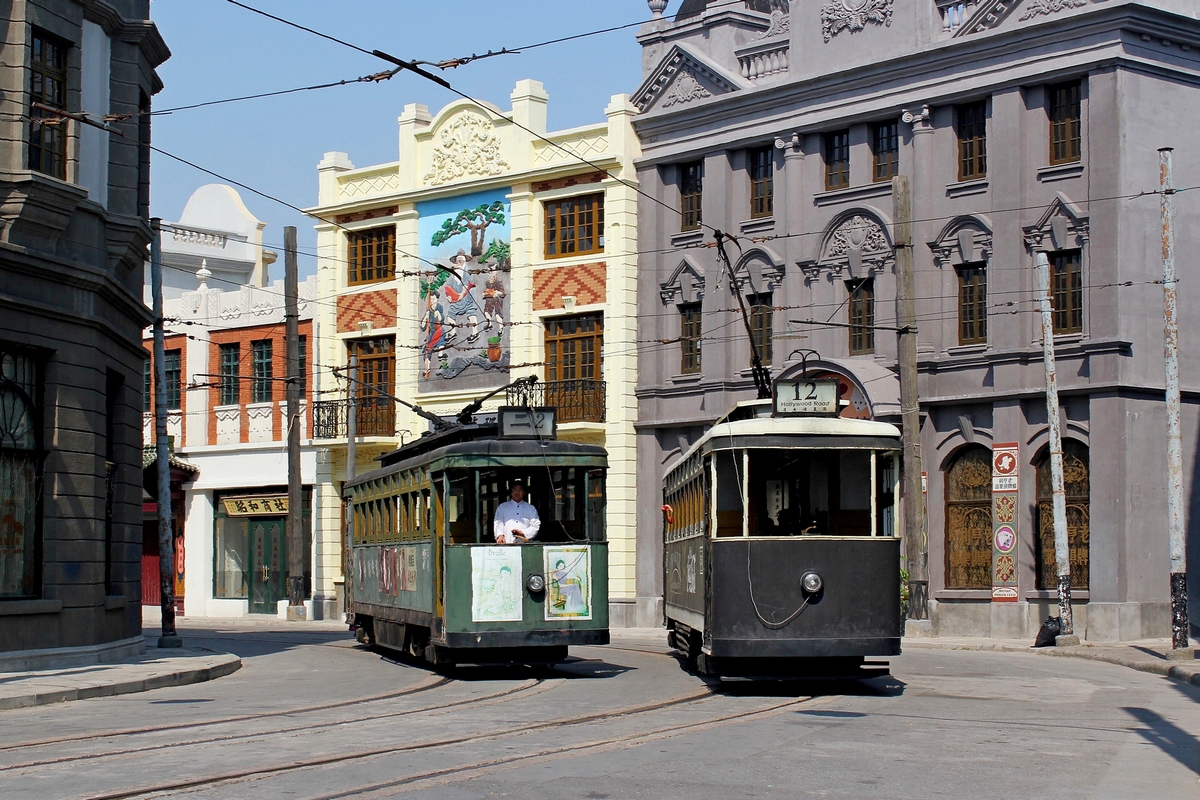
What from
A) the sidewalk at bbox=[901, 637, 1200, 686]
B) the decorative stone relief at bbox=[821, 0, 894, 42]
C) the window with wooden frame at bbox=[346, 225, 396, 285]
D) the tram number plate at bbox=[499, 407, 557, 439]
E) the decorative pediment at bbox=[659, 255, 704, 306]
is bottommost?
the sidewalk at bbox=[901, 637, 1200, 686]

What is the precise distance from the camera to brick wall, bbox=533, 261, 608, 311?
39.0 meters

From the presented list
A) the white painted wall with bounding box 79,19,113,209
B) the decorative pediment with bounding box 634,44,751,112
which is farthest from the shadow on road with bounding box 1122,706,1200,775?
the decorative pediment with bounding box 634,44,751,112

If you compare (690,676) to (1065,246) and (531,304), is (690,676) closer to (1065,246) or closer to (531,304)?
(1065,246)

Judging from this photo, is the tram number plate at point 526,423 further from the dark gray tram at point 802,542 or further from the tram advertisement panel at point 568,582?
the dark gray tram at point 802,542

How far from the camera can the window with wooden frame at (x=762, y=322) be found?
1420 inches

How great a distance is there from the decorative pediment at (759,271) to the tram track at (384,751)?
19.4 meters

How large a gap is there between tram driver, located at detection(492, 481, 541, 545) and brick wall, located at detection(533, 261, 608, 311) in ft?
61.4

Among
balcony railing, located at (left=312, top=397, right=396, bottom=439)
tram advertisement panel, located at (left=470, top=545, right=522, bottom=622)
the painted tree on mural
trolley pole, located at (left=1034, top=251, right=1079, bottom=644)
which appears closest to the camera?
tram advertisement panel, located at (left=470, top=545, right=522, bottom=622)

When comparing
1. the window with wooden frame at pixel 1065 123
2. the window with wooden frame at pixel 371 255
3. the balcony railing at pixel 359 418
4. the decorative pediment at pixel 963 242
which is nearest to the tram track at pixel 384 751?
the decorative pediment at pixel 963 242

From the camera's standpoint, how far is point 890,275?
3344cm

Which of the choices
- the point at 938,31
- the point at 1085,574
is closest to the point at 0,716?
the point at 1085,574

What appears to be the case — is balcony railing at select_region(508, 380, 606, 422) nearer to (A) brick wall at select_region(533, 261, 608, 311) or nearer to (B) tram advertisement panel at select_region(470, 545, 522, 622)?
(A) brick wall at select_region(533, 261, 608, 311)

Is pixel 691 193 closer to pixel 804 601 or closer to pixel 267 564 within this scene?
pixel 267 564

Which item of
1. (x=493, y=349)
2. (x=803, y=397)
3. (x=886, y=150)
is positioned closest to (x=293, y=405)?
(x=493, y=349)
